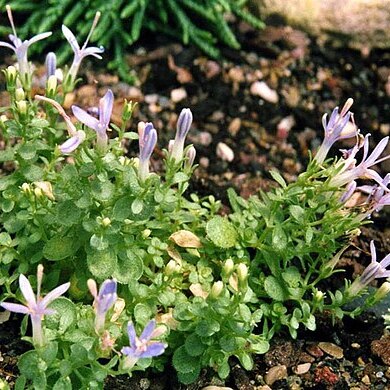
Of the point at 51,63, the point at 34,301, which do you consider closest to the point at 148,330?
the point at 34,301

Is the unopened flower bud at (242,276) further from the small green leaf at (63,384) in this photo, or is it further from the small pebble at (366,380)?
the small pebble at (366,380)

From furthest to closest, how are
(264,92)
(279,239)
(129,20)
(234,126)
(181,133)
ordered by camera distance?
(129,20) → (264,92) → (234,126) → (279,239) → (181,133)

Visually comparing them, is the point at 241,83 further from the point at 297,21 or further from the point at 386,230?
the point at 386,230

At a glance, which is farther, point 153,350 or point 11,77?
point 11,77

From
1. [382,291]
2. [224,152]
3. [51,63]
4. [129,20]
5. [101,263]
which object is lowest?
[224,152]

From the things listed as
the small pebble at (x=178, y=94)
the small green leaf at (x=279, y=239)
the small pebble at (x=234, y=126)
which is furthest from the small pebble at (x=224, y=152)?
the small green leaf at (x=279, y=239)

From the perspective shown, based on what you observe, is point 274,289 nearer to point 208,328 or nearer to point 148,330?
point 208,328
